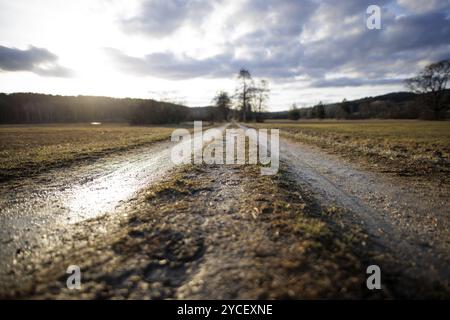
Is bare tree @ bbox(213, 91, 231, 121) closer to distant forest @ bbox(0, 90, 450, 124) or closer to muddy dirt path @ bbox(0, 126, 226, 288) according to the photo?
distant forest @ bbox(0, 90, 450, 124)

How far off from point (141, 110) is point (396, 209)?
266 feet

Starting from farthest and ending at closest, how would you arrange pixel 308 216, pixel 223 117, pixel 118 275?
pixel 223 117 < pixel 308 216 < pixel 118 275

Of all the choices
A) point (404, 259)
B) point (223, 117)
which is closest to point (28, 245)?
point (404, 259)

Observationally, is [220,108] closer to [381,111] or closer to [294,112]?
[294,112]

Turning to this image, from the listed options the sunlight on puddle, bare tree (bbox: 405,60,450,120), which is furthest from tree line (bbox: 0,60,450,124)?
the sunlight on puddle

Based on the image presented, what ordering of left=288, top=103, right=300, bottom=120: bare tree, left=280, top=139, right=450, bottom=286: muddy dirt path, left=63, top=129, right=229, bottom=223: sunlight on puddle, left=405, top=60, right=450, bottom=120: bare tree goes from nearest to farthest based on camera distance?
left=280, top=139, right=450, bottom=286: muddy dirt path → left=63, top=129, right=229, bottom=223: sunlight on puddle → left=405, top=60, right=450, bottom=120: bare tree → left=288, top=103, right=300, bottom=120: bare tree

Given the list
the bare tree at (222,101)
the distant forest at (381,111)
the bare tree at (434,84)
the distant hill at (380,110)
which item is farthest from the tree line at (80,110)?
the bare tree at (434,84)

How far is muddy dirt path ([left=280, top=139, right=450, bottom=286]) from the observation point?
3.60 meters

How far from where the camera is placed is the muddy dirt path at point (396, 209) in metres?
3.60

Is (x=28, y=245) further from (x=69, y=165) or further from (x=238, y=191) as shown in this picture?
(x=69, y=165)

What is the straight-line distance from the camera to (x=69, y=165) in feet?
34.7

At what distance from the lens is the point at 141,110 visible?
257ft

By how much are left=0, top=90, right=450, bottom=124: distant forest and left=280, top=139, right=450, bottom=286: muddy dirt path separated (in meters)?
63.6
